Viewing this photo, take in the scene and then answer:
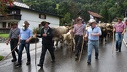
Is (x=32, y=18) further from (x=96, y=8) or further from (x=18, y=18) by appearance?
(x=96, y=8)

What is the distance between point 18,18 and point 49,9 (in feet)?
114

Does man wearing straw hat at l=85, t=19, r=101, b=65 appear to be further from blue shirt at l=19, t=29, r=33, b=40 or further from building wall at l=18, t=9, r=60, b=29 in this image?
building wall at l=18, t=9, r=60, b=29

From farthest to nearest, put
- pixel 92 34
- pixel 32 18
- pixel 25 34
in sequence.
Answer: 1. pixel 32 18
2. pixel 25 34
3. pixel 92 34

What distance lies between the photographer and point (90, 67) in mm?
9344

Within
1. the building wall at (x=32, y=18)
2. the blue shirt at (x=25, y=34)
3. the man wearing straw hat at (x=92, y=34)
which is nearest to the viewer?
the man wearing straw hat at (x=92, y=34)

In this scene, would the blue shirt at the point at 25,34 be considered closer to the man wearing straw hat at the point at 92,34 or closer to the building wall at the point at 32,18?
the man wearing straw hat at the point at 92,34

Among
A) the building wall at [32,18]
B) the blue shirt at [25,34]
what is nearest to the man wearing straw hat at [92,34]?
the blue shirt at [25,34]

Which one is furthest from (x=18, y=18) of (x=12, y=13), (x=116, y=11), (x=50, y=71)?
(x=116, y=11)

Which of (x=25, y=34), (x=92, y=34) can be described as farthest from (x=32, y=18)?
(x=92, y=34)

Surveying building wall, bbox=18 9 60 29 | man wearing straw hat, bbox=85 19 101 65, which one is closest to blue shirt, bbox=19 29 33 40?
man wearing straw hat, bbox=85 19 101 65

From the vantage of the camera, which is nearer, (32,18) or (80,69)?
(80,69)

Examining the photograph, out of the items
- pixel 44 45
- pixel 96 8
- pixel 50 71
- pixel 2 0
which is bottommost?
pixel 50 71

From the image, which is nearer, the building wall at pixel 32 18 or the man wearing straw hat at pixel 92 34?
the man wearing straw hat at pixel 92 34

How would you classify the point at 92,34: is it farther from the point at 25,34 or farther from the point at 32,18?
the point at 32,18
